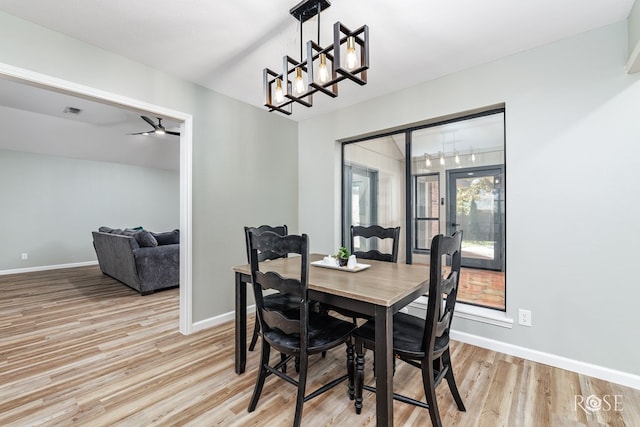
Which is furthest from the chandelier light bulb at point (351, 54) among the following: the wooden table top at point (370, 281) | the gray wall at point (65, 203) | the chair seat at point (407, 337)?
the gray wall at point (65, 203)

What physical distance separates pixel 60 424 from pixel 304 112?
354cm

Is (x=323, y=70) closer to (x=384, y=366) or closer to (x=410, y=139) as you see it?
(x=384, y=366)

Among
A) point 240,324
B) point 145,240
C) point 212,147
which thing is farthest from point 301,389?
point 145,240

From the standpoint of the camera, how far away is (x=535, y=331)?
2.26 metres

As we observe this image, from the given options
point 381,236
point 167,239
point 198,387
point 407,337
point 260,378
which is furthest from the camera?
point 167,239

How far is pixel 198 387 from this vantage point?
6.32ft

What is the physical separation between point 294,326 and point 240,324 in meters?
0.80

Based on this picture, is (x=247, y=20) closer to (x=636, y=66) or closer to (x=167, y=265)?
(x=636, y=66)

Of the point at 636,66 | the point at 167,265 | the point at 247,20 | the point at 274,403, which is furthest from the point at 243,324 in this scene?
the point at 636,66

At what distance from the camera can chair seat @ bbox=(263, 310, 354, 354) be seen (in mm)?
1552

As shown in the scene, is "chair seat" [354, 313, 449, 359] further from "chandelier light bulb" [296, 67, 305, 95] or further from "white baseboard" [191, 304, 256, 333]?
"white baseboard" [191, 304, 256, 333]

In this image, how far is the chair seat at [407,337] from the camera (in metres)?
1.48

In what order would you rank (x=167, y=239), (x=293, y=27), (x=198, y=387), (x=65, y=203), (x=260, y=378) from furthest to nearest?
(x=65, y=203)
(x=167, y=239)
(x=293, y=27)
(x=198, y=387)
(x=260, y=378)

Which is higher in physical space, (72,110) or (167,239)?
(72,110)
